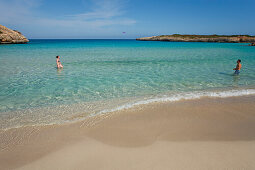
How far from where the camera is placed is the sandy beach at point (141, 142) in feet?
11.6

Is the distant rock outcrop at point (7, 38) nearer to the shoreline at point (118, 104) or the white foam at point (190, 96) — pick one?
the shoreline at point (118, 104)

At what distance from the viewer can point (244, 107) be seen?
6.65 meters

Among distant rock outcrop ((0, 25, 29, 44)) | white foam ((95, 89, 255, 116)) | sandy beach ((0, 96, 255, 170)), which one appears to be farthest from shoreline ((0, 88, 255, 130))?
distant rock outcrop ((0, 25, 29, 44))

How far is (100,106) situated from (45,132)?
2.48 m

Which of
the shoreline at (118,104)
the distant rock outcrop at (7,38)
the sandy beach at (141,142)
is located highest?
the distant rock outcrop at (7,38)

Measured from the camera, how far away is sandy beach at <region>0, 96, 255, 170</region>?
11.6 ft

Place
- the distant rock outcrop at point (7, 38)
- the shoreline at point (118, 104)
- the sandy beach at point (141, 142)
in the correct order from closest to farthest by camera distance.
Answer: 1. the sandy beach at point (141, 142)
2. the shoreline at point (118, 104)
3. the distant rock outcrop at point (7, 38)

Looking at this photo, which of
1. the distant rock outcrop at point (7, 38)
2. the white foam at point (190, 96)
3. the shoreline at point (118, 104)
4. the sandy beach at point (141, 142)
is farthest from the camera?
the distant rock outcrop at point (7, 38)

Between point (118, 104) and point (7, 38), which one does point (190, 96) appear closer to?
point (118, 104)

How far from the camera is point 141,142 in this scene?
14.1ft

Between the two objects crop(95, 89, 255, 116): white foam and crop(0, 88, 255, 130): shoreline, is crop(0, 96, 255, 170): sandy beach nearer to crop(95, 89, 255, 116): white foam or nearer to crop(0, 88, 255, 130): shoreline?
crop(0, 88, 255, 130): shoreline

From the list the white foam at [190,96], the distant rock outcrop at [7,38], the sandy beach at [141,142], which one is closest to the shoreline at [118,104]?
the white foam at [190,96]

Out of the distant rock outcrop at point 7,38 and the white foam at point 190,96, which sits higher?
the distant rock outcrop at point 7,38

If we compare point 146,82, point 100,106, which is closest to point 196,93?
point 146,82
